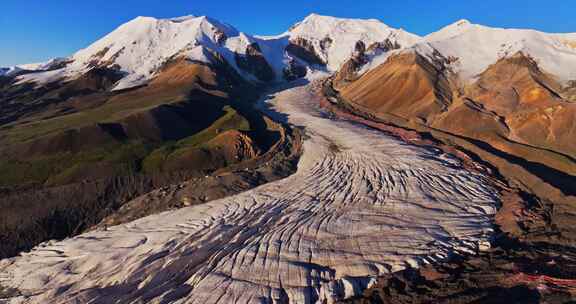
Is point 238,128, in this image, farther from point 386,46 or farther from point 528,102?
point 386,46

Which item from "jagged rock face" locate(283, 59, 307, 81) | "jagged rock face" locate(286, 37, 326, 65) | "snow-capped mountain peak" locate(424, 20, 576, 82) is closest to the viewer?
"snow-capped mountain peak" locate(424, 20, 576, 82)

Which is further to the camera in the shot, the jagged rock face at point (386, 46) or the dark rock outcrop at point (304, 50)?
the dark rock outcrop at point (304, 50)

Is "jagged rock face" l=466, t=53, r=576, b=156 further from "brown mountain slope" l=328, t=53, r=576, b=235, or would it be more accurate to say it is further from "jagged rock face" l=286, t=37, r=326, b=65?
"jagged rock face" l=286, t=37, r=326, b=65

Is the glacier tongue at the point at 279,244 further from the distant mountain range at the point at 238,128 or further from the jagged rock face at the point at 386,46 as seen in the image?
the jagged rock face at the point at 386,46

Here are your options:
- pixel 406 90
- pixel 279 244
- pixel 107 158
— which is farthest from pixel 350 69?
pixel 279 244

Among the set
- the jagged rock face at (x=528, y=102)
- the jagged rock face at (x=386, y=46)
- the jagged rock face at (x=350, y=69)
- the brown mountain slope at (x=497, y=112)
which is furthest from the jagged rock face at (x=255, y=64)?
the jagged rock face at (x=528, y=102)

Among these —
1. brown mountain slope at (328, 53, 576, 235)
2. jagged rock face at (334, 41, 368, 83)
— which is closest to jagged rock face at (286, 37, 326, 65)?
jagged rock face at (334, 41, 368, 83)

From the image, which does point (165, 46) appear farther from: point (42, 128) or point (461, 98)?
point (461, 98)
